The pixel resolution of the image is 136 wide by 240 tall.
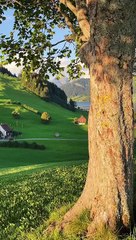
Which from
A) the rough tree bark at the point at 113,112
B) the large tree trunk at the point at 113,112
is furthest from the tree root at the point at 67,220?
the large tree trunk at the point at 113,112

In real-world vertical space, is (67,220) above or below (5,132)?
below

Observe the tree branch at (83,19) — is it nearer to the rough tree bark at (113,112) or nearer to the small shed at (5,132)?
the rough tree bark at (113,112)

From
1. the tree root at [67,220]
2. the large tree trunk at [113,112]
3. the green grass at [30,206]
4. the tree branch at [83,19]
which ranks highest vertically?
the tree branch at [83,19]

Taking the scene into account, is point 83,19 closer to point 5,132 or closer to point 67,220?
point 67,220

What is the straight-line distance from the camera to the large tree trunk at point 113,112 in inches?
311

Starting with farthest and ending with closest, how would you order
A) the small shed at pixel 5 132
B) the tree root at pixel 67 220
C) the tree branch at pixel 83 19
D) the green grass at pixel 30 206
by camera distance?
the small shed at pixel 5 132
the tree branch at pixel 83 19
the green grass at pixel 30 206
the tree root at pixel 67 220

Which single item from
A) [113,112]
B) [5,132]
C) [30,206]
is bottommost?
[30,206]

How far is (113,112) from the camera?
7961 mm

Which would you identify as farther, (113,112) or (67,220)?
(67,220)

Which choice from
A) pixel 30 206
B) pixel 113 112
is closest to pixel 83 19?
pixel 113 112

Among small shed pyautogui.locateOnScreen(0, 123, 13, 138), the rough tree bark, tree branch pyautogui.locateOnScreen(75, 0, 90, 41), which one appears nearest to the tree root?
the rough tree bark

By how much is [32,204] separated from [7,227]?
8.36ft

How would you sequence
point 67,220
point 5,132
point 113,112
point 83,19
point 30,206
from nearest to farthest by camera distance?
point 113,112, point 67,220, point 83,19, point 30,206, point 5,132

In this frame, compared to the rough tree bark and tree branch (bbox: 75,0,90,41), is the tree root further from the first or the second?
tree branch (bbox: 75,0,90,41)
